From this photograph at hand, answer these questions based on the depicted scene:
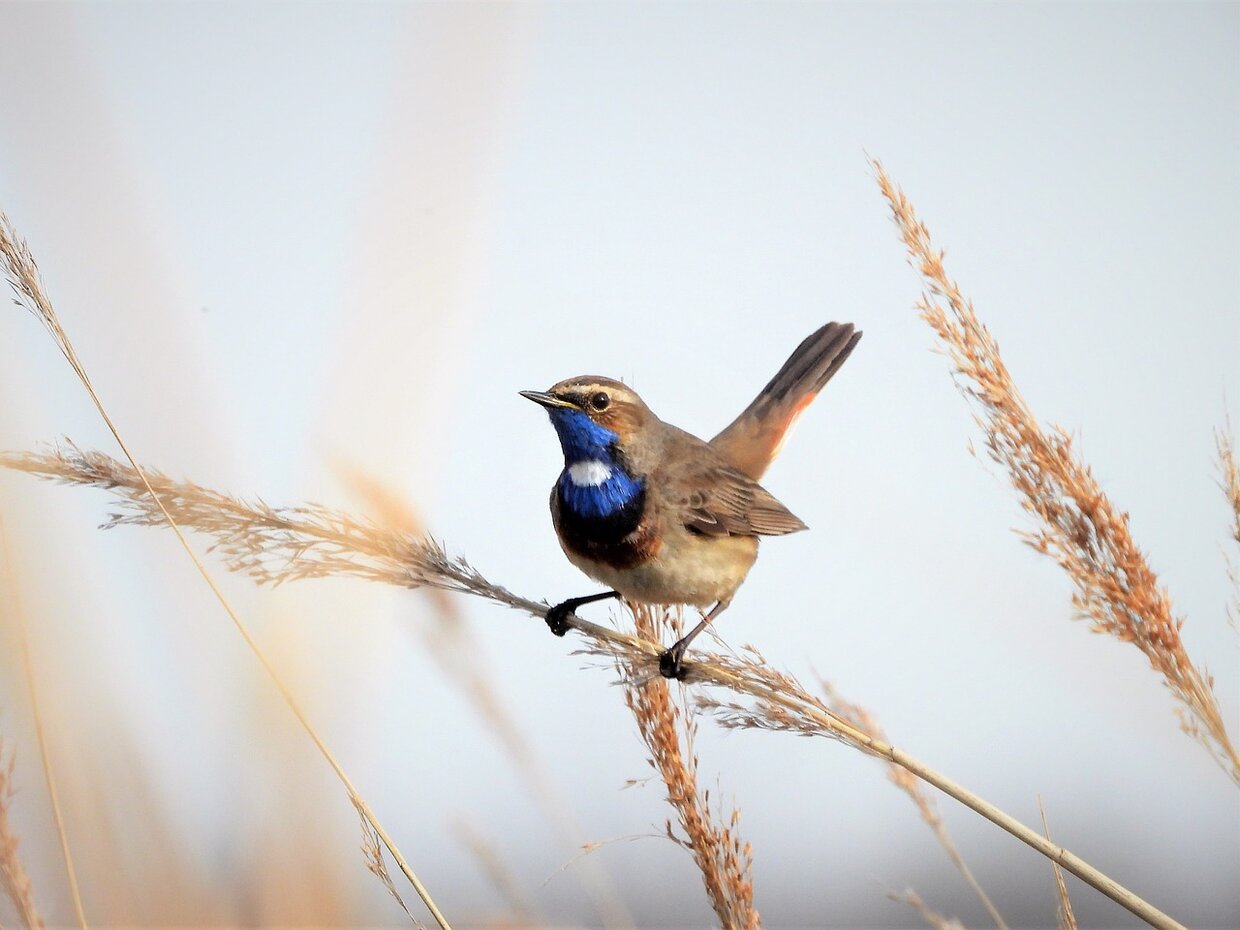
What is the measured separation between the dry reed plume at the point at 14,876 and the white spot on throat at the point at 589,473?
6.06 feet

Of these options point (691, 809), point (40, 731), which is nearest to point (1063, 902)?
point (691, 809)

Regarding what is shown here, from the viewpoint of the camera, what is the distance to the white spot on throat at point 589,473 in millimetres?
3572

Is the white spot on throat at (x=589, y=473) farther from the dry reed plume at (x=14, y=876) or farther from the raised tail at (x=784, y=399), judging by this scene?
the dry reed plume at (x=14, y=876)

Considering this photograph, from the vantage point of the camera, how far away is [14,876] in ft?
6.73

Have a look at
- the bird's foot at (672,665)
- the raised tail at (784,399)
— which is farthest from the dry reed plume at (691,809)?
the raised tail at (784,399)

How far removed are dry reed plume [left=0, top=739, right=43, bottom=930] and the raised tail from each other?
2.74m

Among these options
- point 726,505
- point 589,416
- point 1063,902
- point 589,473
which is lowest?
point 1063,902

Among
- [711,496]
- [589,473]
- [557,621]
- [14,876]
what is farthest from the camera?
[711,496]

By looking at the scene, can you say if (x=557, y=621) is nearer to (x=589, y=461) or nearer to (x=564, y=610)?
(x=564, y=610)

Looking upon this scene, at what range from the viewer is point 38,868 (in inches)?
95.9

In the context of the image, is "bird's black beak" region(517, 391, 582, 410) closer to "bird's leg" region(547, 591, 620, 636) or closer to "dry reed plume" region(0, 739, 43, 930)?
"bird's leg" region(547, 591, 620, 636)

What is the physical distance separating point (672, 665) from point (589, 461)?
1037 mm

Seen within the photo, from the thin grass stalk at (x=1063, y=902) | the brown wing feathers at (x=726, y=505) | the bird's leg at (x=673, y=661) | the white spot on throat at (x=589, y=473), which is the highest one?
the white spot on throat at (x=589, y=473)

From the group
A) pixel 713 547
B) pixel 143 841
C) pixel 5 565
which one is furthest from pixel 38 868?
pixel 713 547
